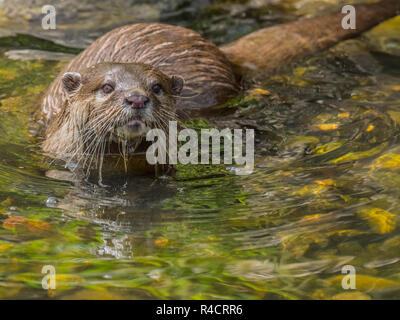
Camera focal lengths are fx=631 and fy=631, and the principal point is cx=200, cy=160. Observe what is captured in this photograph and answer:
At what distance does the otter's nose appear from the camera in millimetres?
3180

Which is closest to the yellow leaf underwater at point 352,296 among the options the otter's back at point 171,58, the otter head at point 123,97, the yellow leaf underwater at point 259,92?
the otter head at point 123,97

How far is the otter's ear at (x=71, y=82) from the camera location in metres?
3.61

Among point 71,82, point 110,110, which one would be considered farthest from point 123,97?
point 71,82

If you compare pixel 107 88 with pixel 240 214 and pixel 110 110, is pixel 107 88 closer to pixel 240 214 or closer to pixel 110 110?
pixel 110 110

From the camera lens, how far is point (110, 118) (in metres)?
3.31

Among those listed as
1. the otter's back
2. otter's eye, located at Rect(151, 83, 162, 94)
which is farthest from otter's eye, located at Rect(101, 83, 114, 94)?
the otter's back

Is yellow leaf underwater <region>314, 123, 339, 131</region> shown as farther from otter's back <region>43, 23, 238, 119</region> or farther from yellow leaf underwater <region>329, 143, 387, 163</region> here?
otter's back <region>43, 23, 238, 119</region>

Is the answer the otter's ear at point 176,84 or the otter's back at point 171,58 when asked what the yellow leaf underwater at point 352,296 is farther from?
the otter's back at point 171,58

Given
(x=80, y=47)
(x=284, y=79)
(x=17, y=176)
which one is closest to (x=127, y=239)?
(x=17, y=176)

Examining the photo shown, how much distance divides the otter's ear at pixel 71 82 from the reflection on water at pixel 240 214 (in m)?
0.44

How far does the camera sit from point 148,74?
3492 millimetres

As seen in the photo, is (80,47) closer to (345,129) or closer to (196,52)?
(196,52)
